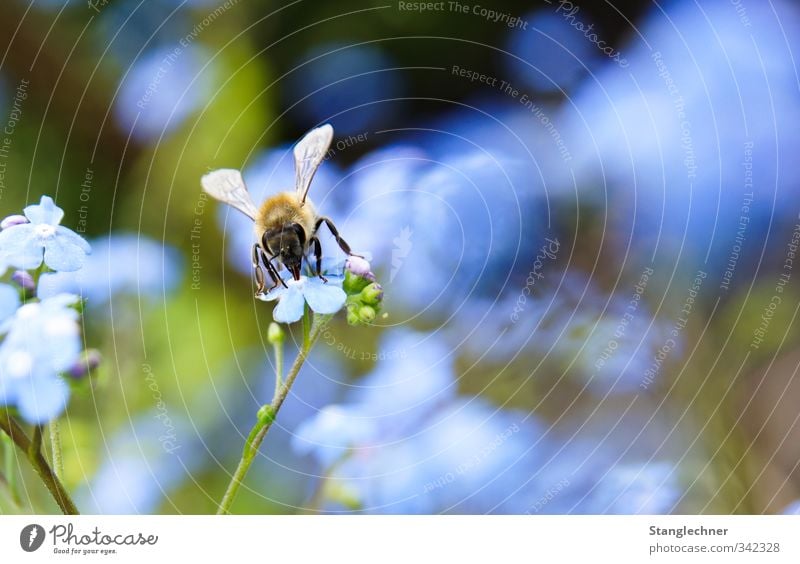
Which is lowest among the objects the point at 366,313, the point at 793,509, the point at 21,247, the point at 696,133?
the point at 793,509

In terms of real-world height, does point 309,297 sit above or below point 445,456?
above

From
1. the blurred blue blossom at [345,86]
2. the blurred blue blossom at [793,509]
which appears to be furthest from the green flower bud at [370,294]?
the blurred blue blossom at [793,509]

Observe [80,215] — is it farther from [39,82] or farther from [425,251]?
[425,251]

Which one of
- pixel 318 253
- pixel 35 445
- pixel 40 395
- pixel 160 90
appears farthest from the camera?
pixel 160 90

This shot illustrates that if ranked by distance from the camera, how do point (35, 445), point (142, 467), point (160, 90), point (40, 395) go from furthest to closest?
point (160, 90), point (142, 467), point (40, 395), point (35, 445)

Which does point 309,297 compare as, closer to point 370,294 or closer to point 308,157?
point 370,294

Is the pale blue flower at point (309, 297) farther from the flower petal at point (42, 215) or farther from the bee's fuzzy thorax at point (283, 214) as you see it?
the flower petal at point (42, 215)

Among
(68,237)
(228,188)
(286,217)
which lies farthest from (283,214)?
(68,237)
